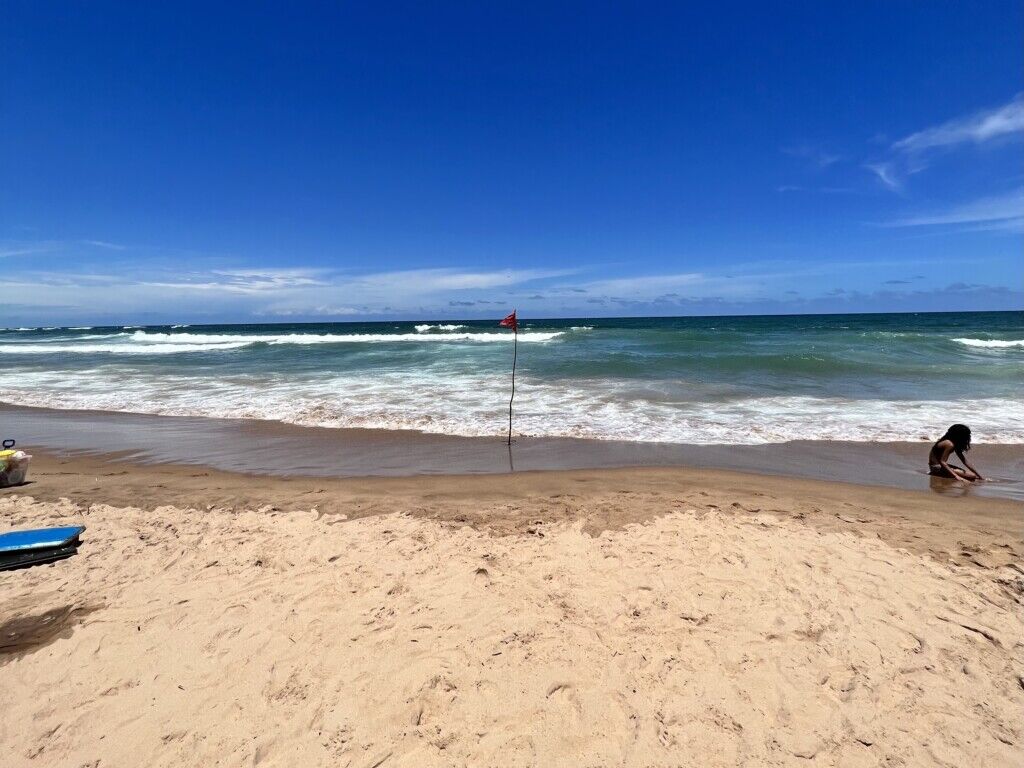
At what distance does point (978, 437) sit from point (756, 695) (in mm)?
9280

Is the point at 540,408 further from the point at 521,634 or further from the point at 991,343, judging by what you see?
the point at 991,343

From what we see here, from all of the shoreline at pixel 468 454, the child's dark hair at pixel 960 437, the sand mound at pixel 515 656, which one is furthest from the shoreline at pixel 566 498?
the child's dark hair at pixel 960 437

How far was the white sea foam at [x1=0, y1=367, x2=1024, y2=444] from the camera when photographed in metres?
9.38

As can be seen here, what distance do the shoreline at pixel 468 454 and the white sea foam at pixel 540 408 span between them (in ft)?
1.80

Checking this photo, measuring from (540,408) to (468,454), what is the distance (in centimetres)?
376

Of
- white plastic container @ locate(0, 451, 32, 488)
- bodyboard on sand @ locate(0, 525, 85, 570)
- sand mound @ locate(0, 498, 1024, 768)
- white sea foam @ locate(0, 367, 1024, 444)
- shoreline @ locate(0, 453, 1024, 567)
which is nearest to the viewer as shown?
sand mound @ locate(0, 498, 1024, 768)

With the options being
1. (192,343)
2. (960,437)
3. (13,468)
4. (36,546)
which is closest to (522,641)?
(36,546)

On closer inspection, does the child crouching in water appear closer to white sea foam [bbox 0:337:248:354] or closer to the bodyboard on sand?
the bodyboard on sand

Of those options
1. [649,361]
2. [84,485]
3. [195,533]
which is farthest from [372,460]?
[649,361]

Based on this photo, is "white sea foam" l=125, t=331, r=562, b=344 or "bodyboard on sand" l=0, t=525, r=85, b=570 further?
"white sea foam" l=125, t=331, r=562, b=344

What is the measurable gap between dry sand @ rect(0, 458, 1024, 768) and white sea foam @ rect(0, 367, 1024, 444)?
13.8ft

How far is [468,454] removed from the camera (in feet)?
26.9

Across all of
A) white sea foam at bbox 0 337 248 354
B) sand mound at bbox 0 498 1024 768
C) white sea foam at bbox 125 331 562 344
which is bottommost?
sand mound at bbox 0 498 1024 768

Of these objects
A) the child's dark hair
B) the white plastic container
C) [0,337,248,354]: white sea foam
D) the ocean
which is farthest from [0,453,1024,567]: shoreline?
[0,337,248,354]: white sea foam
